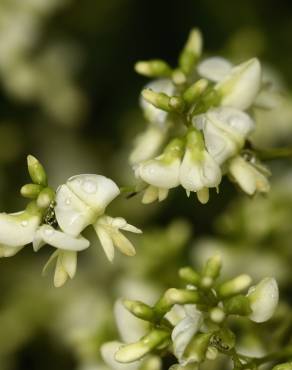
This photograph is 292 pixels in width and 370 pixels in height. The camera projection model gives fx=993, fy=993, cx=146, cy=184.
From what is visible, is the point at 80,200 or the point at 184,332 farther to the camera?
the point at 80,200

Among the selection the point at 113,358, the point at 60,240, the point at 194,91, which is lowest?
the point at 113,358

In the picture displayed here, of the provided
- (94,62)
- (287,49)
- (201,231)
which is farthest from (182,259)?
(94,62)

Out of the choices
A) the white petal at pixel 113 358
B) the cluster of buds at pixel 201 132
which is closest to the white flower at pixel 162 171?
the cluster of buds at pixel 201 132

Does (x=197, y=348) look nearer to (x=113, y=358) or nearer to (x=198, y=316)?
(x=198, y=316)

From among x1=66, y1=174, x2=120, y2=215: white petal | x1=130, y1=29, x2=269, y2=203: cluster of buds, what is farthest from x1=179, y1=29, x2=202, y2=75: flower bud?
x1=66, y1=174, x2=120, y2=215: white petal

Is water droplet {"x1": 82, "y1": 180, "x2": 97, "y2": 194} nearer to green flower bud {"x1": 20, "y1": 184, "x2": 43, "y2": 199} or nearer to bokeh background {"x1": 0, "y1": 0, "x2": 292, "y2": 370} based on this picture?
green flower bud {"x1": 20, "y1": 184, "x2": 43, "y2": 199}

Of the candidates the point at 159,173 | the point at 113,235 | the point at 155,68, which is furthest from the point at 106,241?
the point at 155,68

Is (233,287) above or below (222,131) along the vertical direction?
below
